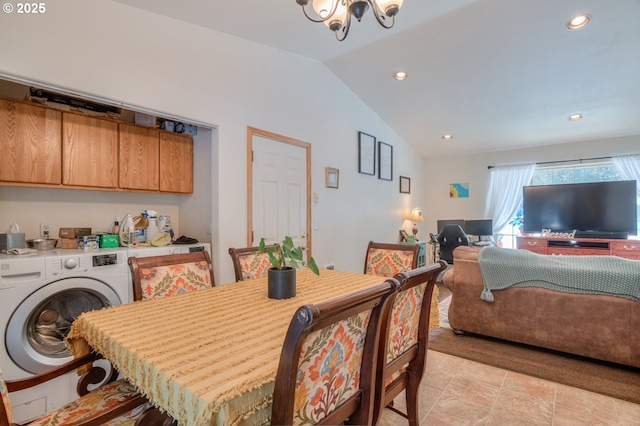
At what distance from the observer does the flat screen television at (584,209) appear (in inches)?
178

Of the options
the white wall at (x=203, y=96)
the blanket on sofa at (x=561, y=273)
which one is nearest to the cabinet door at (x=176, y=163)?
the white wall at (x=203, y=96)

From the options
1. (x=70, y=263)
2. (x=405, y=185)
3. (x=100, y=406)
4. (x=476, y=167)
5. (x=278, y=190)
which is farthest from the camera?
(x=476, y=167)

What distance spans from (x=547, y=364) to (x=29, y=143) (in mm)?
4063

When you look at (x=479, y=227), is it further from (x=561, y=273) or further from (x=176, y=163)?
(x=176, y=163)

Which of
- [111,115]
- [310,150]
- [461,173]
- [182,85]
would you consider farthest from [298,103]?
[461,173]

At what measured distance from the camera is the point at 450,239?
4930mm

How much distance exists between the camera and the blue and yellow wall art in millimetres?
6102

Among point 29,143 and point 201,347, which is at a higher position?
point 29,143

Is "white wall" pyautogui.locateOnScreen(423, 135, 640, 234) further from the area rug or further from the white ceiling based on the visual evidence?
the area rug

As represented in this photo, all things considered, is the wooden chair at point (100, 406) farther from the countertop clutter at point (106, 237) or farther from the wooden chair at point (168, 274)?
the countertop clutter at point (106, 237)

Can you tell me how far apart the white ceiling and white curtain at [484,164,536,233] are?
831mm

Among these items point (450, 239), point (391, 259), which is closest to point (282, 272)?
point (391, 259)

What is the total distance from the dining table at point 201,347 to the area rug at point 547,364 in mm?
1607

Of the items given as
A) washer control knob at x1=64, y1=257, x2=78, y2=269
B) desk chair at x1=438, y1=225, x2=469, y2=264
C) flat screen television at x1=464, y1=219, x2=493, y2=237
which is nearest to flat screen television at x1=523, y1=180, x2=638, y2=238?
flat screen television at x1=464, y1=219, x2=493, y2=237
